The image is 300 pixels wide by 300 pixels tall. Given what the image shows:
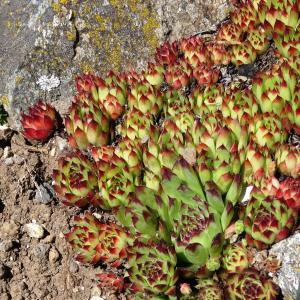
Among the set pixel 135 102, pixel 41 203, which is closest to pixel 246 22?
pixel 135 102

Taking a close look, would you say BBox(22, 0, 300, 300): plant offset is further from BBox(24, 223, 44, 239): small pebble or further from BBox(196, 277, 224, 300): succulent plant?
BBox(24, 223, 44, 239): small pebble

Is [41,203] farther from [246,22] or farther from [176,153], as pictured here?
[246,22]

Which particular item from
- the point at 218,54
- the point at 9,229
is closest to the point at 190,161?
the point at 218,54

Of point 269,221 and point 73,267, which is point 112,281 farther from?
point 269,221

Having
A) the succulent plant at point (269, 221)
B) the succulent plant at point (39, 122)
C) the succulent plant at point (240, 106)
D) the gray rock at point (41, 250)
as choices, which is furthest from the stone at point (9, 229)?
the succulent plant at point (240, 106)

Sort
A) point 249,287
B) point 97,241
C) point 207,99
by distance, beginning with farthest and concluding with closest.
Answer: point 207,99 → point 97,241 → point 249,287

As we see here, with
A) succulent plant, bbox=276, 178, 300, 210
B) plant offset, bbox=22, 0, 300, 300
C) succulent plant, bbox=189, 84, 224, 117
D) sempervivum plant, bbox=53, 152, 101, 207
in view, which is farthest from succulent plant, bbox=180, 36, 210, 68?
succulent plant, bbox=276, 178, 300, 210
